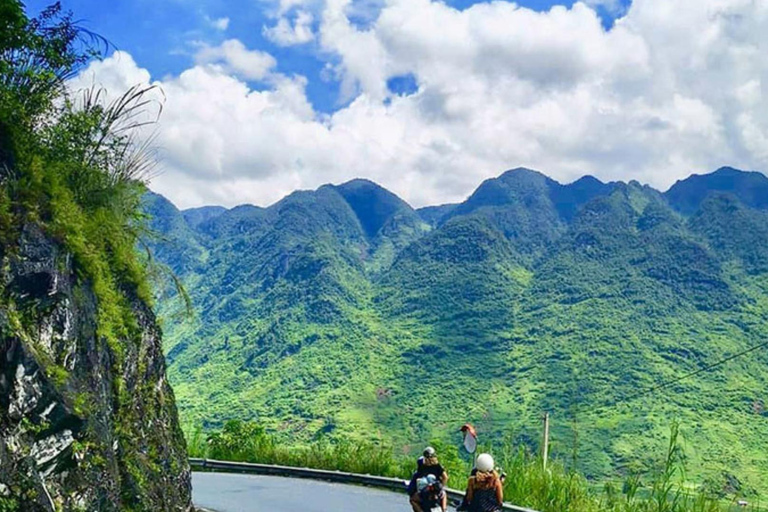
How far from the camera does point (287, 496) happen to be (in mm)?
17969

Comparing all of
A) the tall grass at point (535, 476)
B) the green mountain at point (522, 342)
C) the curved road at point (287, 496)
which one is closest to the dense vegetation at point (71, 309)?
the curved road at point (287, 496)

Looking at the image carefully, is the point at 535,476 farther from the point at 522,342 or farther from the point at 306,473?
the point at 522,342

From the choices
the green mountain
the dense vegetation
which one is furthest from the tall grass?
the green mountain

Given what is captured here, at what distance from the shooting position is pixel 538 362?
12838cm

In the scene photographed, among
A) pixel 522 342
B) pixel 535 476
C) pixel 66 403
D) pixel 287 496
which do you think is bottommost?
pixel 287 496

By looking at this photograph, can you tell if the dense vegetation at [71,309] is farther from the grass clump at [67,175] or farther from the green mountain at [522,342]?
the green mountain at [522,342]

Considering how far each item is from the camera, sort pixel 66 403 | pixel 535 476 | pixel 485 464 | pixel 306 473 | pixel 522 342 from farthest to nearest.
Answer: pixel 522 342
pixel 306 473
pixel 535 476
pixel 485 464
pixel 66 403

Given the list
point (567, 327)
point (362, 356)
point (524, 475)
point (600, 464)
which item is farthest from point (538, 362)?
point (524, 475)

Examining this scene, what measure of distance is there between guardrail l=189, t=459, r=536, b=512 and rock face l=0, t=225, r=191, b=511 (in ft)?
21.5

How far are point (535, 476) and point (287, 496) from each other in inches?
266

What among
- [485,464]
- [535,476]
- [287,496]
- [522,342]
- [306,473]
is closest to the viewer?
[485,464]

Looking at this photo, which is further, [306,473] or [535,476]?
[306,473]

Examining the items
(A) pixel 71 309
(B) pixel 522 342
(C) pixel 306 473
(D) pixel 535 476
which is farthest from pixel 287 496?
(B) pixel 522 342

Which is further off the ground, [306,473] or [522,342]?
[522,342]
